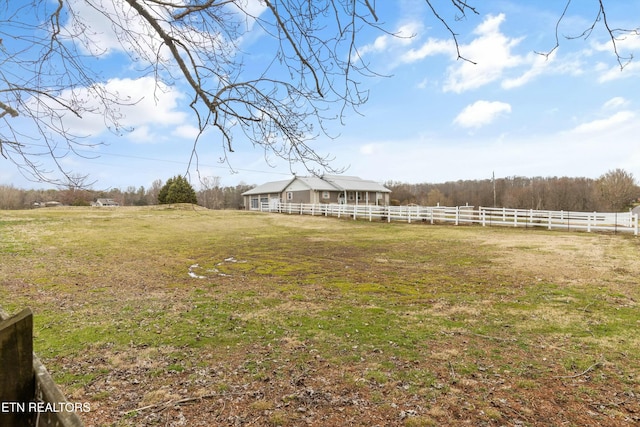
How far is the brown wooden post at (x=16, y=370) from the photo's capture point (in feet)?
3.43

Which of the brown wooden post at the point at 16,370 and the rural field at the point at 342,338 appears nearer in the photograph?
the brown wooden post at the point at 16,370

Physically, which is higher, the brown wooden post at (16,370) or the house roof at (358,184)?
the house roof at (358,184)

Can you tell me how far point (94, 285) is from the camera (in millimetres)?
8719

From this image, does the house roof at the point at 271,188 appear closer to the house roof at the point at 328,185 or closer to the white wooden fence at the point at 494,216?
the house roof at the point at 328,185

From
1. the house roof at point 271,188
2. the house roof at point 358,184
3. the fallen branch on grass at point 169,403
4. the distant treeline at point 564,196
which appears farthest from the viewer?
the distant treeline at point 564,196

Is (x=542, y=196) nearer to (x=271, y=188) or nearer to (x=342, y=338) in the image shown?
(x=271, y=188)

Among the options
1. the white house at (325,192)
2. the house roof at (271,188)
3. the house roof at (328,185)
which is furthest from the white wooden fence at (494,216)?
the house roof at (271,188)

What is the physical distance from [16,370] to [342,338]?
15.0 ft

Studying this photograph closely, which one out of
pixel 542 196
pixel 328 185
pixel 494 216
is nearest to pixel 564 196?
pixel 542 196

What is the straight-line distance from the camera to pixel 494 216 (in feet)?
69.1

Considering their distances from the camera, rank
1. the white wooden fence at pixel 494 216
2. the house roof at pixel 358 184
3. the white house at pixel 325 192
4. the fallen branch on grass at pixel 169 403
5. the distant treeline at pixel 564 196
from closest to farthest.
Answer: the fallen branch on grass at pixel 169 403
the white wooden fence at pixel 494 216
the white house at pixel 325 192
the house roof at pixel 358 184
the distant treeline at pixel 564 196

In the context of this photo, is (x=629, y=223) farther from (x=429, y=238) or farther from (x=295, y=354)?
(x=295, y=354)

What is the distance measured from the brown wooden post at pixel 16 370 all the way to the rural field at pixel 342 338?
2.60 meters

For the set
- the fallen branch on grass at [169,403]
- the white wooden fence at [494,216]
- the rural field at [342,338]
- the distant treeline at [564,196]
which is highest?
the distant treeline at [564,196]
